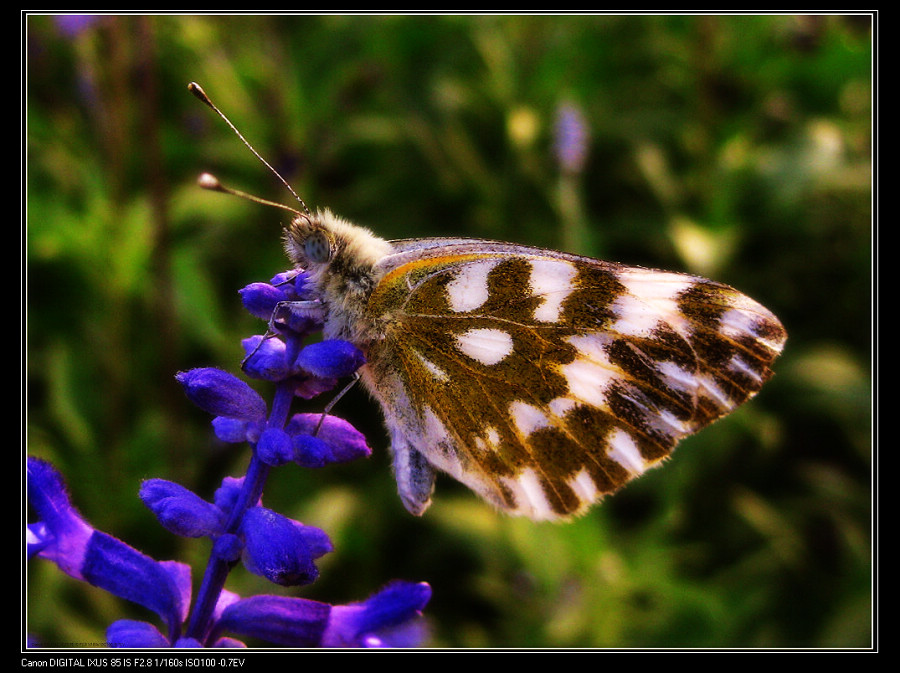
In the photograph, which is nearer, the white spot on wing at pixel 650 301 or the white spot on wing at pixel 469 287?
the white spot on wing at pixel 469 287

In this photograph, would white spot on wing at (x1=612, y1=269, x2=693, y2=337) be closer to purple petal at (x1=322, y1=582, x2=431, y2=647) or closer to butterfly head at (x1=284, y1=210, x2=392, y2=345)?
butterfly head at (x1=284, y1=210, x2=392, y2=345)

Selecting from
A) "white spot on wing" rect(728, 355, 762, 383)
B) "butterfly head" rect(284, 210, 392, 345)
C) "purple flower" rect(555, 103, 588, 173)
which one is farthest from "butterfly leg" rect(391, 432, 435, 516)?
"purple flower" rect(555, 103, 588, 173)

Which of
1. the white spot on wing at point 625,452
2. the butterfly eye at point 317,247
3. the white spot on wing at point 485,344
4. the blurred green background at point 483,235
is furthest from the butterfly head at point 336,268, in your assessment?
the blurred green background at point 483,235

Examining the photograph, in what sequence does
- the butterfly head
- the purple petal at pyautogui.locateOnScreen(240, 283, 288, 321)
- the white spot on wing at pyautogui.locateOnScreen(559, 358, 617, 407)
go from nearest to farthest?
the purple petal at pyautogui.locateOnScreen(240, 283, 288, 321) → the butterfly head → the white spot on wing at pyautogui.locateOnScreen(559, 358, 617, 407)

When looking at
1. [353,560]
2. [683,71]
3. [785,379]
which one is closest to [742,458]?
[785,379]

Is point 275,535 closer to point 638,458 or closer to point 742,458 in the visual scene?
point 638,458

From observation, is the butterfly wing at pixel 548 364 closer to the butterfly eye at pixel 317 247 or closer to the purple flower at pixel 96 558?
the butterfly eye at pixel 317 247

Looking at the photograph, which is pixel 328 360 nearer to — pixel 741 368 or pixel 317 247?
pixel 317 247
